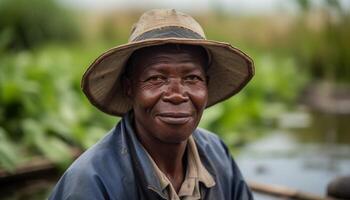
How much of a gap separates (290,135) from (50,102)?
3.74m

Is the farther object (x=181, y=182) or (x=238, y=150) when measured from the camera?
(x=238, y=150)

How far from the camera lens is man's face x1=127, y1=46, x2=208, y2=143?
6.62 feet

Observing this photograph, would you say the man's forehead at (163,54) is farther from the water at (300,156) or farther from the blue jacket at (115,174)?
the water at (300,156)

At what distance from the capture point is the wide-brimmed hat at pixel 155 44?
2.01m

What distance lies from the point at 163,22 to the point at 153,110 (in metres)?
0.33

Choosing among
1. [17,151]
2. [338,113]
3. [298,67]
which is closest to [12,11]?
[298,67]

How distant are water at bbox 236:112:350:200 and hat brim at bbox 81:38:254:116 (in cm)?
247

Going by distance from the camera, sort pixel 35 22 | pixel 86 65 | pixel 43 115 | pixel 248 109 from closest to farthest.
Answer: pixel 43 115
pixel 248 109
pixel 86 65
pixel 35 22

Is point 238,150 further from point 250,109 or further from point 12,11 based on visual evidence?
point 12,11

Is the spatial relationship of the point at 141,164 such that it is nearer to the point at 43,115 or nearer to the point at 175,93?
the point at 175,93

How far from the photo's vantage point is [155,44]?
199 cm

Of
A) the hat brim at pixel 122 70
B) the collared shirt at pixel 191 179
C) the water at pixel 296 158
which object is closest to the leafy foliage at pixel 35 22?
the water at pixel 296 158

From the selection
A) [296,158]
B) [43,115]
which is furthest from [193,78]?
[296,158]

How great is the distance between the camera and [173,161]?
2.23m
